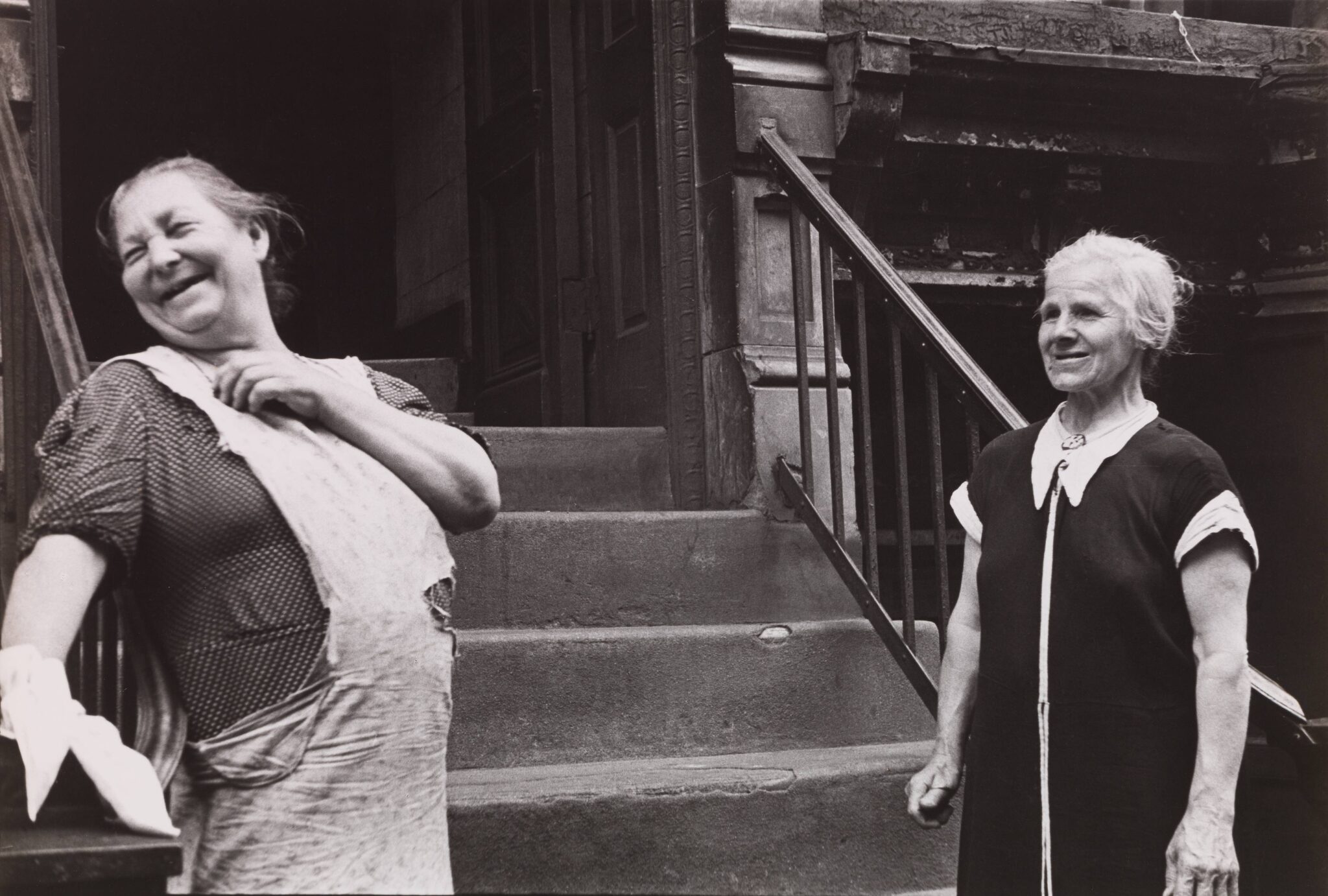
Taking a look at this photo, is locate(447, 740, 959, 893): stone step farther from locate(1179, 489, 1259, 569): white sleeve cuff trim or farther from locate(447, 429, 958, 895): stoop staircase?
locate(1179, 489, 1259, 569): white sleeve cuff trim

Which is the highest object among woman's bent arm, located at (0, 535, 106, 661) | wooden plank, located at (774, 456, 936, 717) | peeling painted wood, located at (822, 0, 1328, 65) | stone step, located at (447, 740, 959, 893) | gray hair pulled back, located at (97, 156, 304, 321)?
peeling painted wood, located at (822, 0, 1328, 65)

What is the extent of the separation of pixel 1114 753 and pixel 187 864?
1.53 metres

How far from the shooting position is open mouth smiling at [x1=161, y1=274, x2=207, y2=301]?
1.98m

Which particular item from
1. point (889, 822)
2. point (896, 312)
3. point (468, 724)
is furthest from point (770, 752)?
point (896, 312)

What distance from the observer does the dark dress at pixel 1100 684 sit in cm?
254

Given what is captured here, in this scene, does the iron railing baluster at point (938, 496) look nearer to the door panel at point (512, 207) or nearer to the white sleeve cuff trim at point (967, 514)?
the white sleeve cuff trim at point (967, 514)

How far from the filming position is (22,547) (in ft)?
6.00

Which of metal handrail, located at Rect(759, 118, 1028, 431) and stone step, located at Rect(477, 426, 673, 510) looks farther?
stone step, located at Rect(477, 426, 673, 510)

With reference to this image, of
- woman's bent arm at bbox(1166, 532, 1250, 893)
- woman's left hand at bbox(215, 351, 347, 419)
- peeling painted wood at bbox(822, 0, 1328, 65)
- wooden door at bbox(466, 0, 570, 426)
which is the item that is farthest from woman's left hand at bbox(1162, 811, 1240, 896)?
wooden door at bbox(466, 0, 570, 426)

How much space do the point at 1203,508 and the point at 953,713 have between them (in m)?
0.64

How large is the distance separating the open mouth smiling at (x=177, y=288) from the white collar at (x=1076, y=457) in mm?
1532

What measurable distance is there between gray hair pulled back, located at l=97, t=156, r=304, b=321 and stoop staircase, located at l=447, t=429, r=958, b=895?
1363mm

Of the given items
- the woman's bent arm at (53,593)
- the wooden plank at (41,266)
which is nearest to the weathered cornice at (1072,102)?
the wooden plank at (41,266)

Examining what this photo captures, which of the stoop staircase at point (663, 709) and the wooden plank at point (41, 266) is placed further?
the stoop staircase at point (663, 709)
